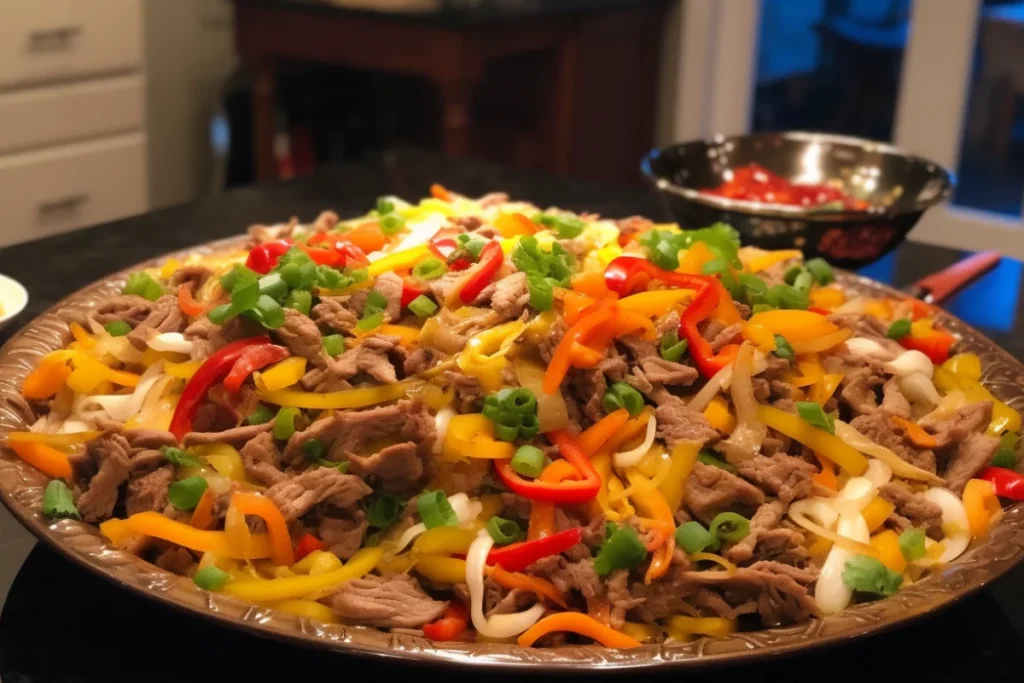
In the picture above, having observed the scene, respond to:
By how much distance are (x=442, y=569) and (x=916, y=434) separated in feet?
2.01

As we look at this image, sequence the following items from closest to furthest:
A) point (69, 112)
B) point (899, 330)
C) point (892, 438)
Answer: point (892, 438) < point (899, 330) < point (69, 112)

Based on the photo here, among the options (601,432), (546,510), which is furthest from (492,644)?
(601,432)

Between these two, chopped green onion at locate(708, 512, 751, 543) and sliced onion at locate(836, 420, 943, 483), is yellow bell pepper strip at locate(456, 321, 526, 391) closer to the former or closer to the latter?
chopped green onion at locate(708, 512, 751, 543)

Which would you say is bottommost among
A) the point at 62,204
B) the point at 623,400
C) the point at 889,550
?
the point at 62,204

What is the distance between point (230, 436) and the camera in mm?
1207

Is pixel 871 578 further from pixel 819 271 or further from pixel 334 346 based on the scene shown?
pixel 819 271

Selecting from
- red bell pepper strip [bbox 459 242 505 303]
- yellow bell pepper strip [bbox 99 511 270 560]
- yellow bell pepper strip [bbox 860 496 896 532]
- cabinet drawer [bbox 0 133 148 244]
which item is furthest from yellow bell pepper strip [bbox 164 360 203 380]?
cabinet drawer [bbox 0 133 148 244]

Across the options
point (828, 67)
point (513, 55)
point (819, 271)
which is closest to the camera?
point (819, 271)

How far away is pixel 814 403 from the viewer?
1.31 meters

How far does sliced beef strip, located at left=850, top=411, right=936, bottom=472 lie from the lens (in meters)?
1.32

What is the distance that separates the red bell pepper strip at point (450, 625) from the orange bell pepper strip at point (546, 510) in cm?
10

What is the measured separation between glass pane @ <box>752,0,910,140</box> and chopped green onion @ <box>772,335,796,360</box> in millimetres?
3463

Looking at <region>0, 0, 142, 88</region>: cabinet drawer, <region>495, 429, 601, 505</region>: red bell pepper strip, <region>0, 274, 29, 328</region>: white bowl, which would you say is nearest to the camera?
<region>495, 429, 601, 505</region>: red bell pepper strip

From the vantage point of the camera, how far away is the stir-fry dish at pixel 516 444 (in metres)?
1.11
